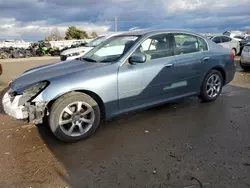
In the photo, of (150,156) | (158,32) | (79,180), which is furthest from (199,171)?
(158,32)

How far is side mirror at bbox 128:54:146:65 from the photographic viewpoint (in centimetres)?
404

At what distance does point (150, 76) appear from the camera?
170 inches

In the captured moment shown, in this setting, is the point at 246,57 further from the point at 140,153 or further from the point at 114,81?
the point at 140,153

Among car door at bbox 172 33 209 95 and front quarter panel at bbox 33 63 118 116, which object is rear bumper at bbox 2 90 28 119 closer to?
front quarter panel at bbox 33 63 118 116

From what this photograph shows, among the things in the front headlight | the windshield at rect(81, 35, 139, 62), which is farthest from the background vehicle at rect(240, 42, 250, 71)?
the front headlight

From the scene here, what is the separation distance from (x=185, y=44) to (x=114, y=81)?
1883mm

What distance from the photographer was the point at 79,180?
111 inches

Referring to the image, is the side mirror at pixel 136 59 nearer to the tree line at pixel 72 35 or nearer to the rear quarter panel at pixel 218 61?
the rear quarter panel at pixel 218 61

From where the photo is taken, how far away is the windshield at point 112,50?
4312mm

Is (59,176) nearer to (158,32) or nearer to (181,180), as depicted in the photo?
(181,180)

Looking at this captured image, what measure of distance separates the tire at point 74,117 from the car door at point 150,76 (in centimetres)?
53

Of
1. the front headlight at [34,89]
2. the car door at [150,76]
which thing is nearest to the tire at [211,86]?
the car door at [150,76]

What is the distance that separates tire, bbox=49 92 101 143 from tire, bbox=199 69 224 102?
2.55 metres

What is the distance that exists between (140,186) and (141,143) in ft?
3.48
